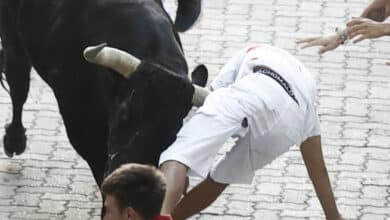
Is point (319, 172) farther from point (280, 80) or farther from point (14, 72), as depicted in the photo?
point (14, 72)

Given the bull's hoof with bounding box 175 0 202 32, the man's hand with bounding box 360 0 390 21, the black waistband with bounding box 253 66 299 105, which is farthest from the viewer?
the bull's hoof with bounding box 175 0 202 32

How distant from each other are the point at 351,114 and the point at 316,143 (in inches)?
102

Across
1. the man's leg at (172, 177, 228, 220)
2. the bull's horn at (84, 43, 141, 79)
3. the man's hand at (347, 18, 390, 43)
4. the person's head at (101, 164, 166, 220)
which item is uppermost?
the person's head at (101, 164, 166, 220)

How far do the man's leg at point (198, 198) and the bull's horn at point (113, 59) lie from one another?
89 centimetres

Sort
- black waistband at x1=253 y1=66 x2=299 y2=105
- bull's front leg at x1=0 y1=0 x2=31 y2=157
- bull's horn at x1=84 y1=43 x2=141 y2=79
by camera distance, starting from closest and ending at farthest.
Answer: bull's horn at x1=84 y1=43 x2=141 y2=79
black waistband at x1=253 y1=66 x2=299 y2=105
bull's front leg at x1=0 y1=0 x2=31 y2=157

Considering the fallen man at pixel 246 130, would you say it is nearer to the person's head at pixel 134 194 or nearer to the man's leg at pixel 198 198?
the man's leg at pixel 198 198

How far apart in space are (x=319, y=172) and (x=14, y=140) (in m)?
2.68

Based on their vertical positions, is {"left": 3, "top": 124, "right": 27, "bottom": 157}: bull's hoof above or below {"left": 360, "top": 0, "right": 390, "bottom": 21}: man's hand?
below

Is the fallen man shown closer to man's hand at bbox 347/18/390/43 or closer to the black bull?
the black bull

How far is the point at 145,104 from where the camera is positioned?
752cm

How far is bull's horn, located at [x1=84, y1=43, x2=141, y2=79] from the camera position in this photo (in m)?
7.56

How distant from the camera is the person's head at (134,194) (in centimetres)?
589

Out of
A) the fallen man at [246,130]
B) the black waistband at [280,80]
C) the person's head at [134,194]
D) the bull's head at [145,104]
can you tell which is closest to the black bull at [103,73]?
the bull's head at [145,104]

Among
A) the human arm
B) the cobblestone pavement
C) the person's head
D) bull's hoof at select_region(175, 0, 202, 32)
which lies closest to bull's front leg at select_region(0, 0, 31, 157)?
the cobblestone pavement
